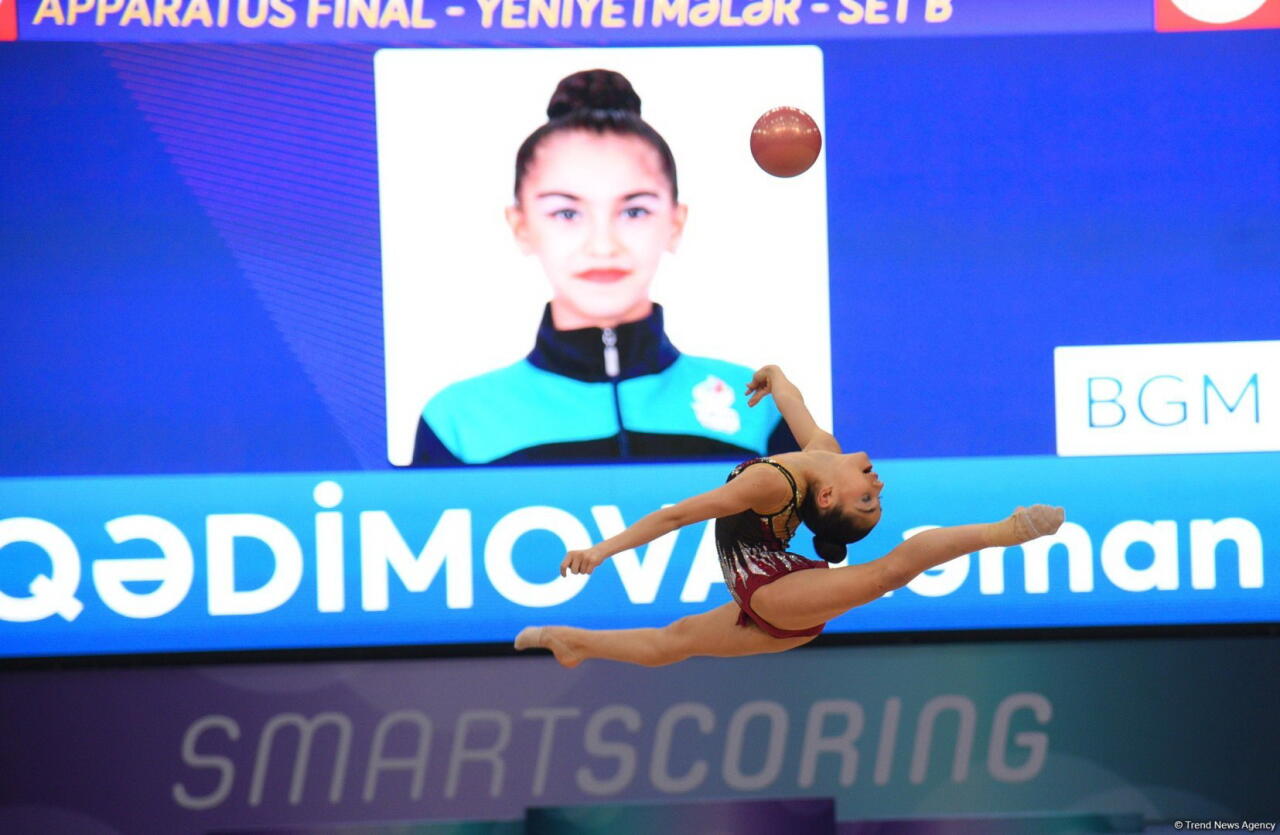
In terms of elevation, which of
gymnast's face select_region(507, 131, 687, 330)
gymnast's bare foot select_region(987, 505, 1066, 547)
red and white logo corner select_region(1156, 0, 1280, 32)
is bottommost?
gymnast's bare foot select_region(987, 505, 1066, 547)

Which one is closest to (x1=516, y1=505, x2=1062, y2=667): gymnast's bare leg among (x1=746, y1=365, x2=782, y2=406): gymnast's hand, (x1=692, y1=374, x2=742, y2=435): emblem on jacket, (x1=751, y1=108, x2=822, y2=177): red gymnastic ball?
(x1=746, y1=365, x2=782, y2=406): gymnast's hand

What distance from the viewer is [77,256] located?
208 inches

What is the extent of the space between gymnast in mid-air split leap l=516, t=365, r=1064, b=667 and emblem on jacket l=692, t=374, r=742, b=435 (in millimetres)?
986

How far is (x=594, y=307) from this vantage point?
542 centimetres

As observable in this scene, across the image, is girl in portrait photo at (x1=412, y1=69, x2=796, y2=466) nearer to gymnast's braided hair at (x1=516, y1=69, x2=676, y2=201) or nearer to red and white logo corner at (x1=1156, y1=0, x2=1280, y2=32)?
gymnast's braided hair at (x1=516, y1=69, x2=676, y2=201)

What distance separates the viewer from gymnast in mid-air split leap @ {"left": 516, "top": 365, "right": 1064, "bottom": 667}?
3.43m

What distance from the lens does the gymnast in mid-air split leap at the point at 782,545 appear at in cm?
343

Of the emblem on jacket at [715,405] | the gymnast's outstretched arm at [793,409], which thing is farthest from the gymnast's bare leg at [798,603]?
the emblem on jacket at [715,405]

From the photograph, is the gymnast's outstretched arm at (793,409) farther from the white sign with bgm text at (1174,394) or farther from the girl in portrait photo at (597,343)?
the white sign with bgm text at (1174,394)

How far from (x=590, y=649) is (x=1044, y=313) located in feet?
7.54

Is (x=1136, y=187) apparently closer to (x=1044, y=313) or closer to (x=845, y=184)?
(x=1044, y=313)

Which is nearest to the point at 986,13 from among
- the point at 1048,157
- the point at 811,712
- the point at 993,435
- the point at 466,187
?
the point at 1048,157

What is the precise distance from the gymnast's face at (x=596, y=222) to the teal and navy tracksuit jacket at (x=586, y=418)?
0.52 feet

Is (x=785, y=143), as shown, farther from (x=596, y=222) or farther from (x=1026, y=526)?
(x=1026, y=526)
